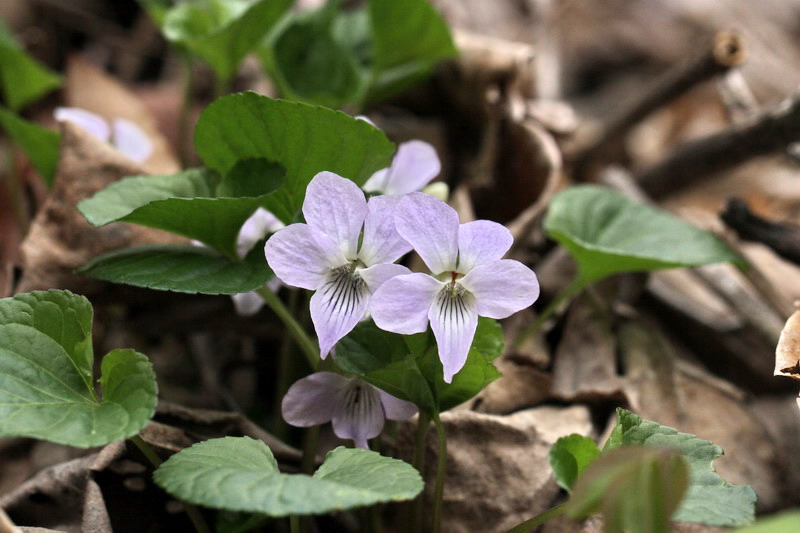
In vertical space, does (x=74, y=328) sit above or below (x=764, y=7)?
above

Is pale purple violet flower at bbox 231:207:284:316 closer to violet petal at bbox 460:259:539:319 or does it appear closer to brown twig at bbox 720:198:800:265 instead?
violet petal at bbox 460:259:539:319

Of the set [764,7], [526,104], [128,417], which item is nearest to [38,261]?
[128,417]

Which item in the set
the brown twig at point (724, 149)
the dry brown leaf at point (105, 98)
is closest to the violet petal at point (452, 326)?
the brown twig at point (724, 149)

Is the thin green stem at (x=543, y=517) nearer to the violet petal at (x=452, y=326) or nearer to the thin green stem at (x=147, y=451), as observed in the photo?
the violet petal at (x=452, y=326)

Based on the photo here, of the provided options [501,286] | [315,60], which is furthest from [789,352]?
[315,60]

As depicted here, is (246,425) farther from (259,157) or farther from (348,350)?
(259,157)

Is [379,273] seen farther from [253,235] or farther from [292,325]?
[253,235]

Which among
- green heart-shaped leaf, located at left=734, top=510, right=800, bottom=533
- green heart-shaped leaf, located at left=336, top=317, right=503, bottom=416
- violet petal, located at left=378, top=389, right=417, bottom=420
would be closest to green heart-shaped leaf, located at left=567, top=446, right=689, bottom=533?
green heart-shaped leaf, located at left=734, top=510, right=800, bottom=533
